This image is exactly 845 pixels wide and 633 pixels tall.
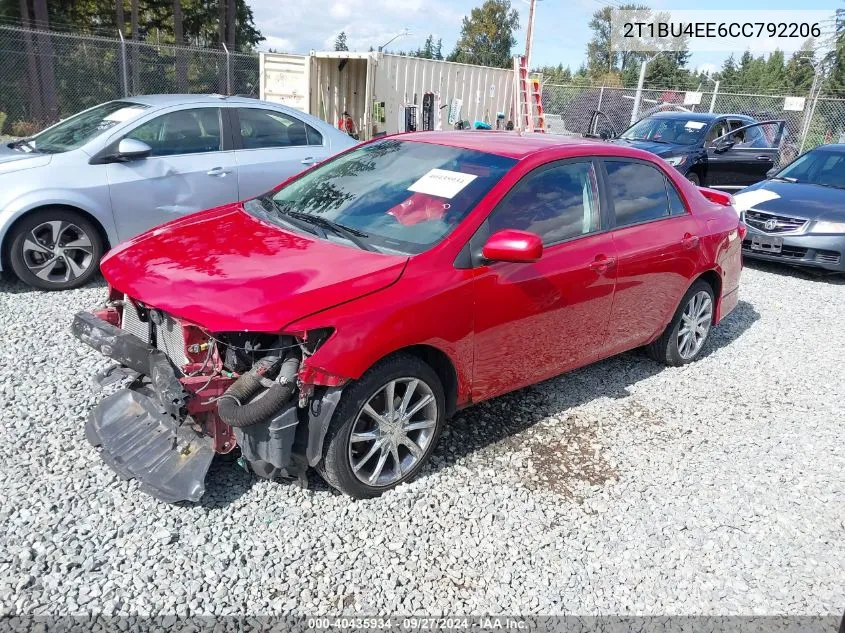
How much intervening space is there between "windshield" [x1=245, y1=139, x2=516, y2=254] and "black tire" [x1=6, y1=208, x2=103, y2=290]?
93.5 inches

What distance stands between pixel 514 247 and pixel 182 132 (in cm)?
430

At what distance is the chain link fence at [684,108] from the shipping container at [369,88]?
544 cm

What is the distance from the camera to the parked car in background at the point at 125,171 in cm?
558

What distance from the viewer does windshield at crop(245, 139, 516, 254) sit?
11.5ft

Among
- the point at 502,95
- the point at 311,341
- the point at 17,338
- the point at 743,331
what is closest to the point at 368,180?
the point at 311,341

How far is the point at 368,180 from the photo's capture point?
13.2 feet

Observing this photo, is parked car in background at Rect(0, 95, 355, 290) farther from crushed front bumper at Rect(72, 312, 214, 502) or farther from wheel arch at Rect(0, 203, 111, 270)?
crushed front bumper at Rect(72, 312, 214, 502)

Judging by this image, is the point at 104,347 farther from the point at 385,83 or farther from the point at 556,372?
the point at 385,83

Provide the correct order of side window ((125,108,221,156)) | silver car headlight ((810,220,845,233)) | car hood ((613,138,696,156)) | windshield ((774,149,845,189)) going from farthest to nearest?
1. car hood ((613,138,696,156))
2. windshield ((774,149,845,189))
3. silver car headlight ((810,220,845,233))
4. side window ((125,108,221,156))

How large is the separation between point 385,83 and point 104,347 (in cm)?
1308

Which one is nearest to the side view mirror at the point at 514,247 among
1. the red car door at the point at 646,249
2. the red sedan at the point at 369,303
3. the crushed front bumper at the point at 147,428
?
the red sedan at the point at 369,303

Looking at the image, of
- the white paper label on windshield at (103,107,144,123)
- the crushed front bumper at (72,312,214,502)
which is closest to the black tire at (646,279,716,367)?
the crushed front bumper at (72,312,214,502)

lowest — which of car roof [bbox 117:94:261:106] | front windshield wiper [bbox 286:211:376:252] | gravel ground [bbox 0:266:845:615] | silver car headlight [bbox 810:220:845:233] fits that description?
gravel ground [bbox 0:266:845:615]

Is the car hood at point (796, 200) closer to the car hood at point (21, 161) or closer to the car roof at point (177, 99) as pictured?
the car roof at point (177, 99)
